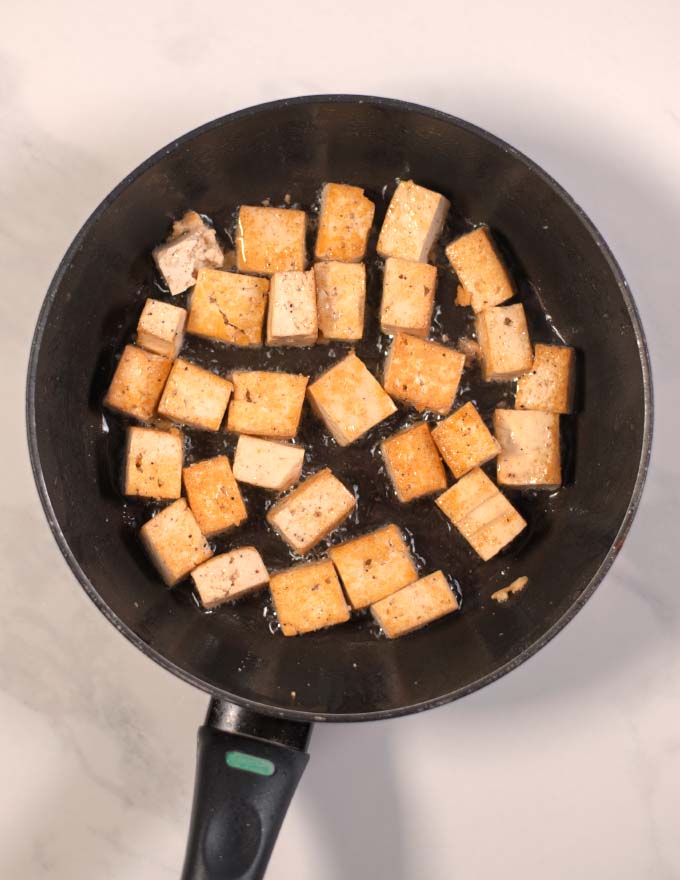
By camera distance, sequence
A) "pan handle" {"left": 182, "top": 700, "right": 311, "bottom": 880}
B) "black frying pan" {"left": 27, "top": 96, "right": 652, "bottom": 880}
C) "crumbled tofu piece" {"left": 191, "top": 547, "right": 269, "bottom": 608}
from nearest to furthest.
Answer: "pan handle" {"left": 182, "top": 700, "right": 311, "bottom": 880} → "black frying pan" {"left": 27, "top": 96, "right": 652, "bottom": 880} → "crumbled tofu piece" {"left": 191, "top": 547, "right": 269, "bottom": 608}

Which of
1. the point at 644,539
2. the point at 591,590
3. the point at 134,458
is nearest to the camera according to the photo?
the point at 591,590

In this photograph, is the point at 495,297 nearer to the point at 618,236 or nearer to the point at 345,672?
the point at 618,236

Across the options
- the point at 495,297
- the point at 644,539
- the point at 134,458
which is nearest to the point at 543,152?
the point at 495,297

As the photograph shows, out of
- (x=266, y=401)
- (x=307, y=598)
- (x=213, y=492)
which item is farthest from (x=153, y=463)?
(x=307, y=598)

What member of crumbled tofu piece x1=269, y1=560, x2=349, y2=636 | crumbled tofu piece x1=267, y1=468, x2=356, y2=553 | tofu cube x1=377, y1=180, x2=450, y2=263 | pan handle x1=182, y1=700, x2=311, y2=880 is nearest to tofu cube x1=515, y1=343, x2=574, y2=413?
tofu cube x1=377, y1=180, x2=450, y2=263

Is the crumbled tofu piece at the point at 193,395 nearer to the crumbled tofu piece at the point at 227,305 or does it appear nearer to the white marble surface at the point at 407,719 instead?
the crumbled tofu piece at the point at 227,305

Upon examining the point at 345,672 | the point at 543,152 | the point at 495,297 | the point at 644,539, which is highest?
the point at 543,152

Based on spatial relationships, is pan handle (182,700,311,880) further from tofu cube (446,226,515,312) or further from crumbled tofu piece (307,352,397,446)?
tofu cube (446,226,515,312)
